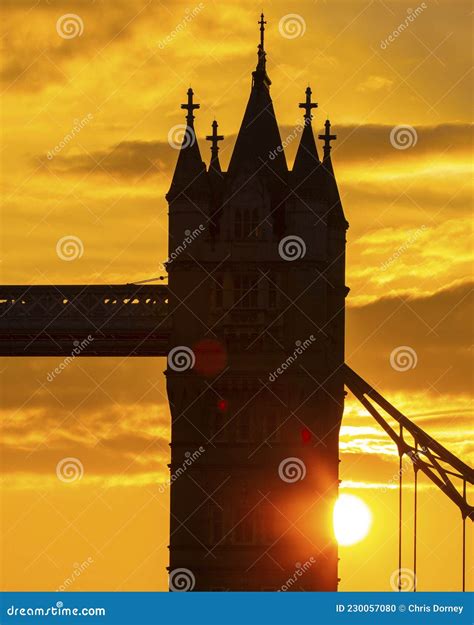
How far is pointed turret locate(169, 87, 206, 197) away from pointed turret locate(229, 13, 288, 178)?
1.70 meters

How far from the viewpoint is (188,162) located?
108125 millimetres

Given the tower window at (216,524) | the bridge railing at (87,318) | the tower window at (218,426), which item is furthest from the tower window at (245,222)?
the tower window at (216,524)

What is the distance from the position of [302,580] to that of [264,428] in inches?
284

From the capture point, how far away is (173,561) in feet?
342

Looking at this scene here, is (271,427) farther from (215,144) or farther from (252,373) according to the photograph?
(215,144)

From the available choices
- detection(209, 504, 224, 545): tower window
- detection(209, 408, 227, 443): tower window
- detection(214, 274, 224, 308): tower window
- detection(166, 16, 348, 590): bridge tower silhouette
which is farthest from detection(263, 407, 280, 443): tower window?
detection(214, 274, 224, 308): tower window

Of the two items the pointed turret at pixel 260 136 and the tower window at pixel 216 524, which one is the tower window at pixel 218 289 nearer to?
the pointed turret at pixel 260 136

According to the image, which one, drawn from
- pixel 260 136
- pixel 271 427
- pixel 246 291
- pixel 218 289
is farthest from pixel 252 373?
pixel 260 136

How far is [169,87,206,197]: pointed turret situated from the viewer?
107688 millimetres

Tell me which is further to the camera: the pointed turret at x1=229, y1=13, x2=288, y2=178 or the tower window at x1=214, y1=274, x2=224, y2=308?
the pointed turret at x1=229, y1=13, x2=288, y2=178

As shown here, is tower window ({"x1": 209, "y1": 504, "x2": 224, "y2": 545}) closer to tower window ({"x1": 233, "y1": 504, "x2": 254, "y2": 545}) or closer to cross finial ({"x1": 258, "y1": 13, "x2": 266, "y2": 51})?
tower window ({"x1": 233, "y1": 504, "x2": 254, "y2": 545})

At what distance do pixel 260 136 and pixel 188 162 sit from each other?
364cm

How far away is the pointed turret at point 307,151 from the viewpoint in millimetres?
107875
